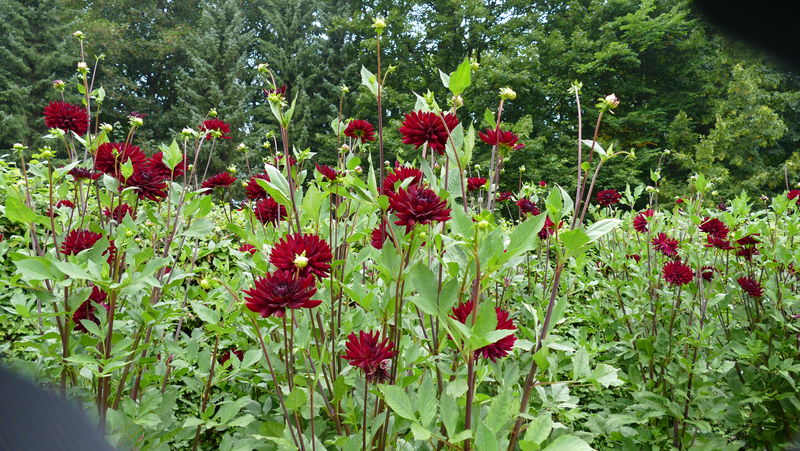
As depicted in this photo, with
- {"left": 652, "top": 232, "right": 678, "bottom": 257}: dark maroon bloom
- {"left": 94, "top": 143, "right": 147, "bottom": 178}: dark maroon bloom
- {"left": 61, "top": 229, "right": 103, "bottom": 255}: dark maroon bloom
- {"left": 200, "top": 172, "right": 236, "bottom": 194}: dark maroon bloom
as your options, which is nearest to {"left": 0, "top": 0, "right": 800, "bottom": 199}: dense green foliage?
{"left": 652, "top": 232, "right": 678, "bottom": 257}: dark maroon bloom

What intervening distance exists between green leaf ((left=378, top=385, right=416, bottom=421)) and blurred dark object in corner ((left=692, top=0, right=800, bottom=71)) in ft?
2.51

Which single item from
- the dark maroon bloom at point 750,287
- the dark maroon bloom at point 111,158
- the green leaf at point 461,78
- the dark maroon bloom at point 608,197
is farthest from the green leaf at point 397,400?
the dark maroon bloom at point 608,197

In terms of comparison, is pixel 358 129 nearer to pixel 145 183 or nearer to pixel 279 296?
pixel 145 183

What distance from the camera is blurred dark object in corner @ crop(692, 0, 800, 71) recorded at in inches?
8.7

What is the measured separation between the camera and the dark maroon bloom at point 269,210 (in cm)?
154

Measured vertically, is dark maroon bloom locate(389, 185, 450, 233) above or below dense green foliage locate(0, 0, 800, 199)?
above

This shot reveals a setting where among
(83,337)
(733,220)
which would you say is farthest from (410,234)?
(733,220)

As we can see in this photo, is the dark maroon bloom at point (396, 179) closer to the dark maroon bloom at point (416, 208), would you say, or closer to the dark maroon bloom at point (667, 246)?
the dark maroon bloom at point (416, 208)

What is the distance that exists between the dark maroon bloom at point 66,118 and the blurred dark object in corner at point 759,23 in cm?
178

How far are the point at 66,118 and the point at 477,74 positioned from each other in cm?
1452

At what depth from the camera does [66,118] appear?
156 cm

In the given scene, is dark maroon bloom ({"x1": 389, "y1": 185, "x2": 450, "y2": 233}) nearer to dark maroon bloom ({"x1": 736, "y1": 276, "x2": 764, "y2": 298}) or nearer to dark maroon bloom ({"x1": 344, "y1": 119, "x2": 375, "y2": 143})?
dark maroon bloom ({"x1": 344, "y1": 119, "x2": 375, "y2": 143})

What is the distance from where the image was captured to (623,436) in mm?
1825

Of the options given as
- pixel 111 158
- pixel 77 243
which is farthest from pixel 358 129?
pixel 77 243
